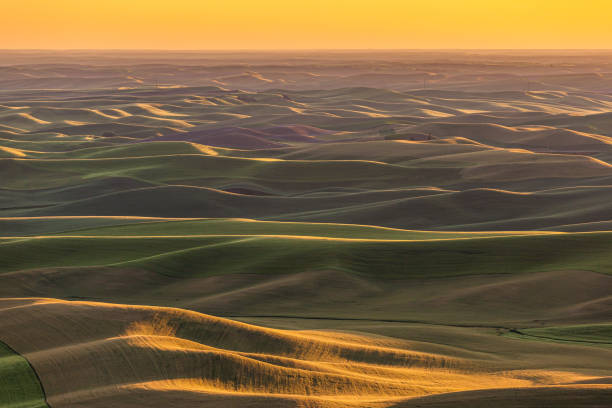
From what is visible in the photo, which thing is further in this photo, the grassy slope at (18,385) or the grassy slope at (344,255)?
the grassy slope at (344,255)

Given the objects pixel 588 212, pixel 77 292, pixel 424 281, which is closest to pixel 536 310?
pixel 424 281

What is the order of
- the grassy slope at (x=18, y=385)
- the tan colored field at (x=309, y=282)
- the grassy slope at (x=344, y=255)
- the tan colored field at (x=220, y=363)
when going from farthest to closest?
the grassy slope at (x=344, y=255) < the tan colored field at (x=309, y=282) < the grassy slope at (x=18, y=385) < the tan colored field at (x=220, y=363)

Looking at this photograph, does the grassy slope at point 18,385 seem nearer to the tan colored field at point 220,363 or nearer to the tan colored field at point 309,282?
the tan colored field at point 309,282

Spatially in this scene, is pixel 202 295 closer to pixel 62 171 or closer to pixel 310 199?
pixel 310 199

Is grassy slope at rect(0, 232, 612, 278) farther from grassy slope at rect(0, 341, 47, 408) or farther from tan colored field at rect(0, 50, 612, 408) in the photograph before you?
grassy slope at rect(0, 341, 47, 408)

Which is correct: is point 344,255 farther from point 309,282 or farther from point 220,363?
point 220,363

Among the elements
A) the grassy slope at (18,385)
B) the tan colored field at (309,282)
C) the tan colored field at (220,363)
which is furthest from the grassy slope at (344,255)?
the grassy slope at (18,385)

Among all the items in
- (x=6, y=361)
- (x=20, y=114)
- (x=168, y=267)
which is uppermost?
(x=6, y=361)

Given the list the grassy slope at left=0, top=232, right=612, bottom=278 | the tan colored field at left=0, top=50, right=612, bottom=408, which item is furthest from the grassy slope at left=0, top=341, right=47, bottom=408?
the grassy slope at left=0, top=232, right=612, bottom=278
